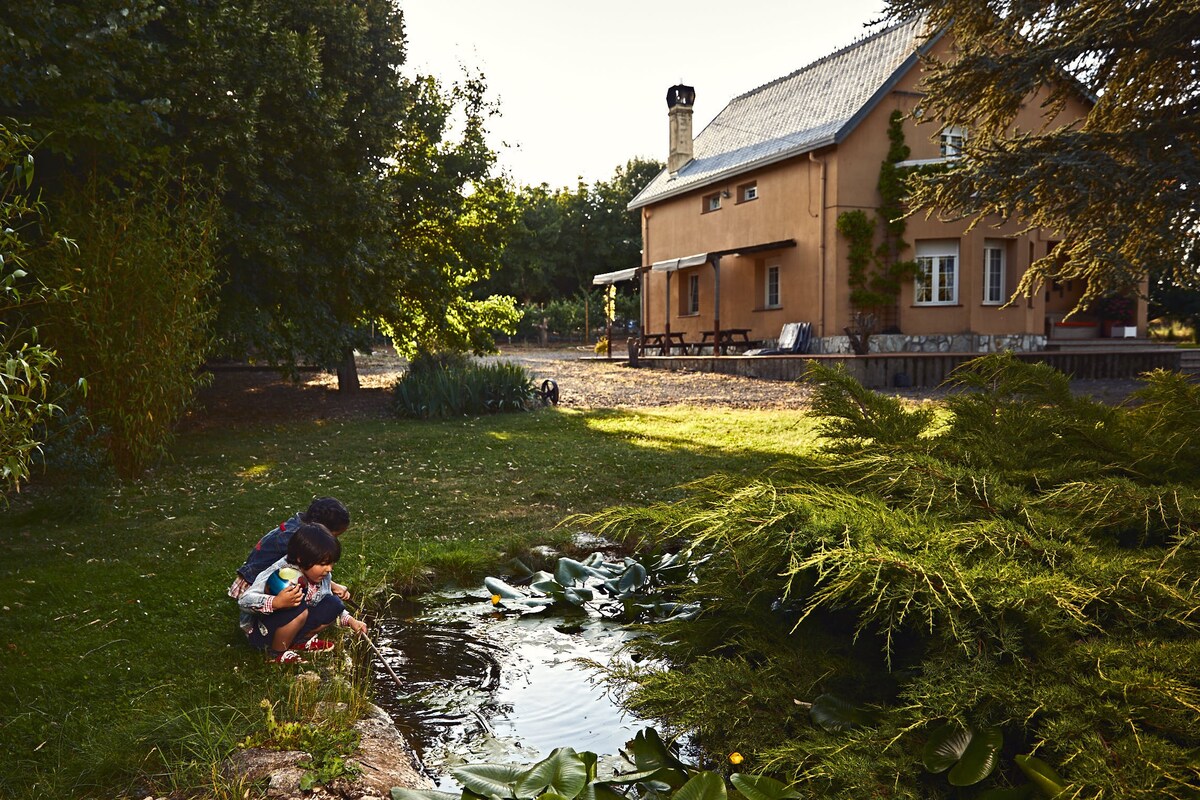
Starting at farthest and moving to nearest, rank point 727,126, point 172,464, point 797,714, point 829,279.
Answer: point 727,126
point 829,279
point 172,464
point 797,714

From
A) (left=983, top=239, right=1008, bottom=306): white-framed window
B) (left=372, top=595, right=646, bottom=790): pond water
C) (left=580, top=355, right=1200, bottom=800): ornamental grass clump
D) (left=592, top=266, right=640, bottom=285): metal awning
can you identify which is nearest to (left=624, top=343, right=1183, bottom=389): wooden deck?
(left=983, top=239, right=1008, bottom=306): white-framed window

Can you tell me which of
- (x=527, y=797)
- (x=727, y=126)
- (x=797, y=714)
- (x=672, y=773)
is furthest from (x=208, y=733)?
(x=727, y=126)

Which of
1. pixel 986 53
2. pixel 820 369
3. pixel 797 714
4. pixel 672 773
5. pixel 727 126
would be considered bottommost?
pixel 672 773

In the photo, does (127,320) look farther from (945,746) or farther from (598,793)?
(945,746)

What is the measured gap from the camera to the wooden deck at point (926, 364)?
1426cm

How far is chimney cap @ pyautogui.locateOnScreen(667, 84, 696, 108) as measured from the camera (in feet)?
81.1

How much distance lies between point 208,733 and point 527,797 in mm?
981

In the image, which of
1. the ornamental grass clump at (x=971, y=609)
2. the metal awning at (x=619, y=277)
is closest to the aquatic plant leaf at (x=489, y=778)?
the ornamental grass clump at (x=971, y=609)

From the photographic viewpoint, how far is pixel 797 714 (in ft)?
7.88

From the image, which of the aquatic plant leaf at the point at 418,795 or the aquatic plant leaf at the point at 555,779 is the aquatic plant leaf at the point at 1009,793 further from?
the aquatic plant leaf at the point at 418,795

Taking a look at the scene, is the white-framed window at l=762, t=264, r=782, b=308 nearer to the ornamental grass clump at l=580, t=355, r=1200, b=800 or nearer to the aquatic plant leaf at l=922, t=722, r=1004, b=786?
the ornamental grass clump at l=580, t=355, r=1200, b=800

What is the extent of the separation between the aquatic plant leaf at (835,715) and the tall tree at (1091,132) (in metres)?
7.39

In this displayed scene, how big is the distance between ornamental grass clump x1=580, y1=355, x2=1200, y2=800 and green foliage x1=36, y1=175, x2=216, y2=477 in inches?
202

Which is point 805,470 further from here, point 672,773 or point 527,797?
point 527,797
